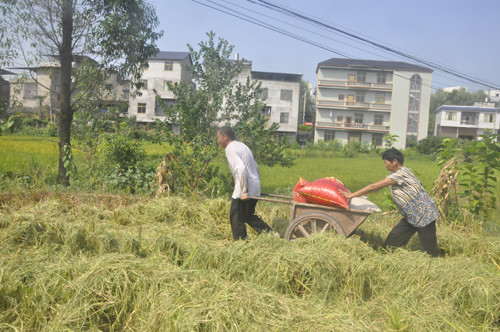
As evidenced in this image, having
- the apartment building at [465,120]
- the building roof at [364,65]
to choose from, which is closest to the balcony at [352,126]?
the building roof at [364,65]

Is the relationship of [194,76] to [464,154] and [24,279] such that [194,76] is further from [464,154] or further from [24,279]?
[24,279]

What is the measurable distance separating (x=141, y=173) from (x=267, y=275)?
497 centimetres

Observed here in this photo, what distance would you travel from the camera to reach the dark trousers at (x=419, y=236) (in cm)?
489

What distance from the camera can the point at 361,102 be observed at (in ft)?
157

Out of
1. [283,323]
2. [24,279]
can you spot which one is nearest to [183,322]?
[283,323]

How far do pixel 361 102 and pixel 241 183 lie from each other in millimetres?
45374

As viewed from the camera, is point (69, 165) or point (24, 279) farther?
point (69, 165)

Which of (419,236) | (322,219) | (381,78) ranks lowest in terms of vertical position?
(419,236)

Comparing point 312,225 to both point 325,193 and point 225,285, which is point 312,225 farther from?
point 225,285

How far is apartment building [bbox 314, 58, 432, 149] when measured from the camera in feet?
156

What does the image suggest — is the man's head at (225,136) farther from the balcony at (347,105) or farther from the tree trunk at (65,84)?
the balcony at (347,105)

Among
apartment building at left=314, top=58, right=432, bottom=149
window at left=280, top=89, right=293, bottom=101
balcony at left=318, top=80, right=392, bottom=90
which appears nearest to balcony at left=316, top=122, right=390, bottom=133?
apartment building at left=314, top=58, right=432, bottom=149

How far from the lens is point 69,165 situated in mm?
8453

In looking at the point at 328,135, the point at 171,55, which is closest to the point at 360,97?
the point at 328,135
